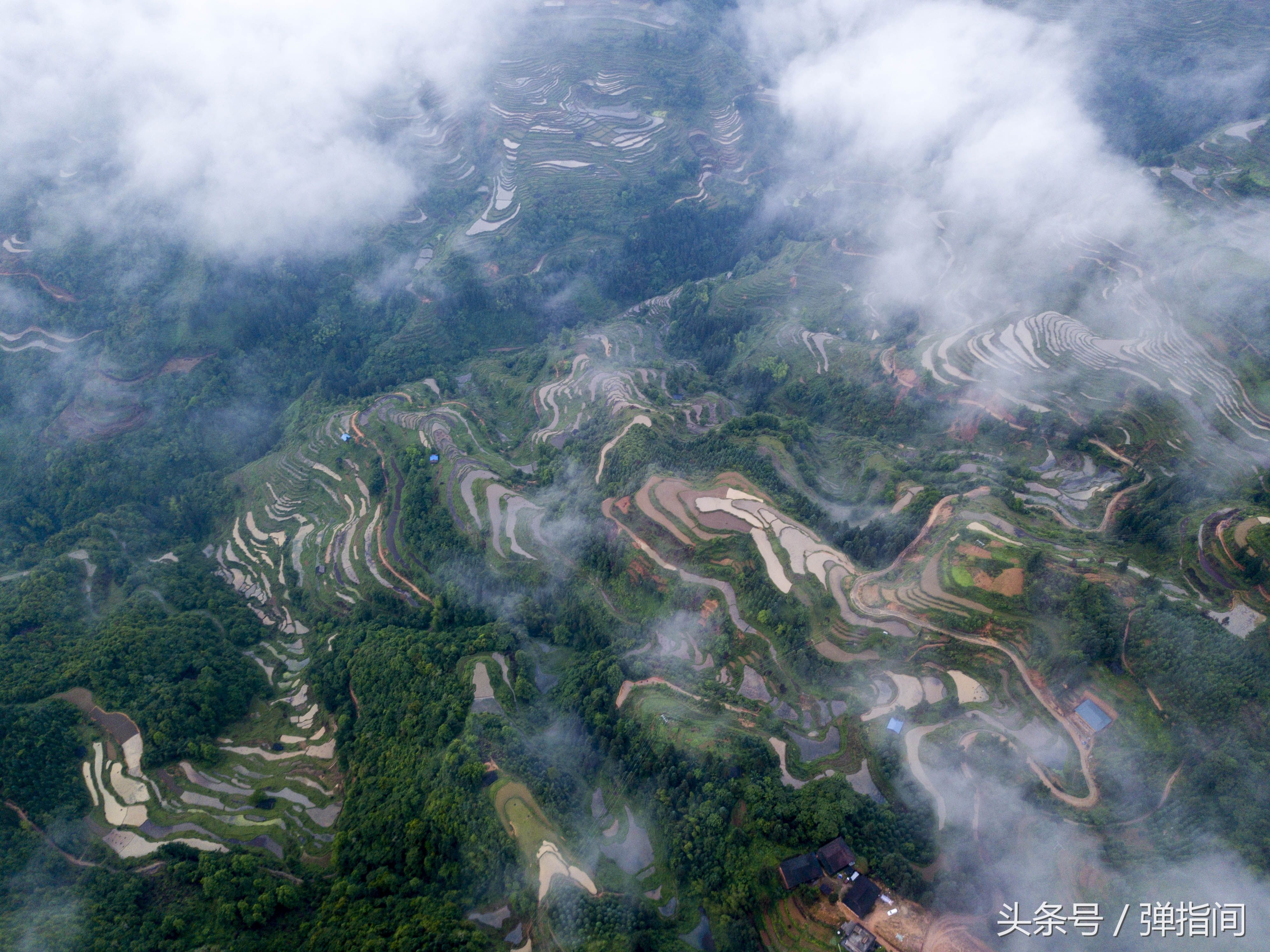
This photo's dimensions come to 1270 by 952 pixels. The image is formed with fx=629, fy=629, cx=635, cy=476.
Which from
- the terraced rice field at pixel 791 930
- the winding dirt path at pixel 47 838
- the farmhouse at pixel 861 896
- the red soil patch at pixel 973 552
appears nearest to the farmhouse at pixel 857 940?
the terraced rice field at pixel 791 930

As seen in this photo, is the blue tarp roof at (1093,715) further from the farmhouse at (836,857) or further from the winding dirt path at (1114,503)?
the winding dirt path at (1114,503)

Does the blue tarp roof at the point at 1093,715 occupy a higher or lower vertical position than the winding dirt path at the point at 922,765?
higher

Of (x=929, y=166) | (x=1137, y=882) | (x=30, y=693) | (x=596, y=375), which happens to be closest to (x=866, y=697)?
(x=1137, y=882)

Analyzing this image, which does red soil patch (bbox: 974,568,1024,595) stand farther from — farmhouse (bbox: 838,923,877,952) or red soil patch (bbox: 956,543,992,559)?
farmhouse (bbox: 838,923,877,952)

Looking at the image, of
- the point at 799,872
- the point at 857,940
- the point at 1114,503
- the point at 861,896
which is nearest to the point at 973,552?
the point at 1114,503

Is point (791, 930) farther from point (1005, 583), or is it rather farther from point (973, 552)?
point (973, 552)

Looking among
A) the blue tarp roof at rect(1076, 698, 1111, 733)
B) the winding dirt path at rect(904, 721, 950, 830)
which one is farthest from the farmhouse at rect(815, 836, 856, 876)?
the blue tarp roof at rect(1076, 698, 1111, 733)

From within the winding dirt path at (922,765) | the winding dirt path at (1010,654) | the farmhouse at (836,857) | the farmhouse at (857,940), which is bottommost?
the farmhouse at (857,940)

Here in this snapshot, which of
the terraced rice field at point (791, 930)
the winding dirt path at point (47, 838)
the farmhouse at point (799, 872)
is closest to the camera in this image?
the terraced rice field at point (791, 930)
